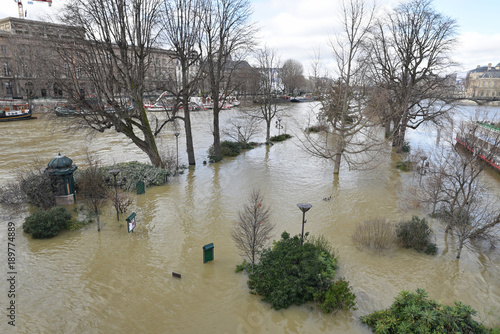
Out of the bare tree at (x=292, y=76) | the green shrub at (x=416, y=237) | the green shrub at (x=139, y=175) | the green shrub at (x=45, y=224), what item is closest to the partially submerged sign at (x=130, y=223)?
the green shrub at (x=45, y=224)

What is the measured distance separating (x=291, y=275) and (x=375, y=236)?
4.21 metres

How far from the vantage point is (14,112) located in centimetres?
4241

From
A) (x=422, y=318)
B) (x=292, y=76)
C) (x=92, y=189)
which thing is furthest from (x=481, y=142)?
(x=292, y=76)

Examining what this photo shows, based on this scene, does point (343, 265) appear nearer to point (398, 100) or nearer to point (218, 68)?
point (218, 68)

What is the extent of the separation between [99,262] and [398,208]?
1345 cm

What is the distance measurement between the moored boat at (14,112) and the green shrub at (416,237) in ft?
163

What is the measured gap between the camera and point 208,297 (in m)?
8.59

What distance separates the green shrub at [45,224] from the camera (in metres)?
11.5

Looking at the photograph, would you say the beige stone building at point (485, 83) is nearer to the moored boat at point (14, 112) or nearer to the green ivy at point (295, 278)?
the green ivy at point (295, 278)

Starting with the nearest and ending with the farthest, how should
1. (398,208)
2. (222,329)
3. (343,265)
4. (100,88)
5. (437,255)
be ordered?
(222,329), (343,265), (437,255), (398,208), (100,88)

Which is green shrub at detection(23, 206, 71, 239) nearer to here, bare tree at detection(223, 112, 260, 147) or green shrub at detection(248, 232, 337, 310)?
green shrub at detection(248, 232, 337, 310)

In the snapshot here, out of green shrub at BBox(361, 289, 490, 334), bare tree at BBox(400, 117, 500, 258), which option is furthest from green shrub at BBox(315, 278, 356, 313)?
bare tree at BBox(400, 117, 500, 258)

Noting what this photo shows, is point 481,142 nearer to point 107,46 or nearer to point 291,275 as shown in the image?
point 291,275

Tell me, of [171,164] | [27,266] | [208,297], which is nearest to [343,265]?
[208,297]
